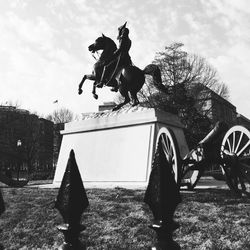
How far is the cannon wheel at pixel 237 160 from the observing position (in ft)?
23.3

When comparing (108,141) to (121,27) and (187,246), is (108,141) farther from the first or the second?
(187,246)

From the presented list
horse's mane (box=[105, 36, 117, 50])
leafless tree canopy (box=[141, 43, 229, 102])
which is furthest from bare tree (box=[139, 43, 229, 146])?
horse's mane (box=[105, 36, 117, 50])

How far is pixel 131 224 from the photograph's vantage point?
545 centimetres

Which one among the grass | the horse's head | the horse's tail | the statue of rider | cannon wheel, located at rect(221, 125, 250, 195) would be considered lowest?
the grass

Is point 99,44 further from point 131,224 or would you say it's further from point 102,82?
point 131,224

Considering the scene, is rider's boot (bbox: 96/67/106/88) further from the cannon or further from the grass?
the grass

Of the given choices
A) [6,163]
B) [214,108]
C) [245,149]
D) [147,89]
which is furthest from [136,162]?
[6,163]

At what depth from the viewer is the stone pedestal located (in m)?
10.6

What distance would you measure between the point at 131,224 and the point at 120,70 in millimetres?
6712

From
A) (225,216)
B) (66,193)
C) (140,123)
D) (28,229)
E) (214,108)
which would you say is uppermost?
(214,108)

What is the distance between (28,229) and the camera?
18.9 ft

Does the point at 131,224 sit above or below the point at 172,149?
below

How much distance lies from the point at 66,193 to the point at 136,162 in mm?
7837

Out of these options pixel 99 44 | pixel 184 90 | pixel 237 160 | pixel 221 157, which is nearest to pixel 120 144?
pixel 99 44
